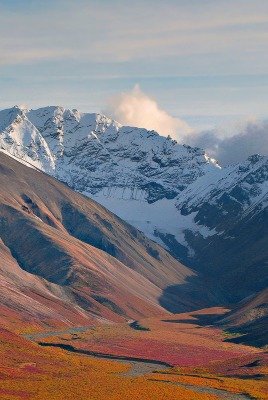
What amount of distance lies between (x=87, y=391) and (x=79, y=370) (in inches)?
1244

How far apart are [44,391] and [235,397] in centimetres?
3568

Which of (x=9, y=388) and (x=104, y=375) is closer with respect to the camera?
(x=9, y=388)

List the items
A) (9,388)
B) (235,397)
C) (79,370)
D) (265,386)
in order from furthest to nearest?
(79,370)
(265,386)
(235,397)
(9,388)

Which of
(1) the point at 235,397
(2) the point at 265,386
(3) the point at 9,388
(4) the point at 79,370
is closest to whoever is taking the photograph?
(3) the point at 9,388

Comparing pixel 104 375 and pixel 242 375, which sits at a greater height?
pixel 242 375

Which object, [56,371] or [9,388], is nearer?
[9,388]

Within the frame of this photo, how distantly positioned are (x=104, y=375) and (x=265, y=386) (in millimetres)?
32869

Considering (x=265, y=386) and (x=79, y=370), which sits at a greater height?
(x=265, y=386)

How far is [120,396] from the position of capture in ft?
531

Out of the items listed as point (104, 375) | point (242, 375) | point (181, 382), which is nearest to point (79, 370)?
point (104, 375)

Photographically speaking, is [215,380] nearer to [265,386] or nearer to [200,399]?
[265,386]

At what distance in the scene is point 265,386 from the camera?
18362 centimetres

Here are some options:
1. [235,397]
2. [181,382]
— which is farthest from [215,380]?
[235,397]

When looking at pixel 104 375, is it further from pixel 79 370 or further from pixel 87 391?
pixel 87 391
